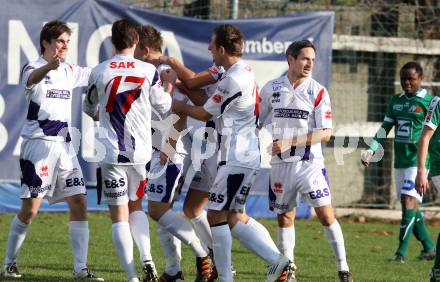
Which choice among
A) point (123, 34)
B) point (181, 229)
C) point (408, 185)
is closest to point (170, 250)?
point (181, 229)

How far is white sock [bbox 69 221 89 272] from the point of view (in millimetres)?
7738

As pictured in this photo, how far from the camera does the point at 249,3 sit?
1517 cm

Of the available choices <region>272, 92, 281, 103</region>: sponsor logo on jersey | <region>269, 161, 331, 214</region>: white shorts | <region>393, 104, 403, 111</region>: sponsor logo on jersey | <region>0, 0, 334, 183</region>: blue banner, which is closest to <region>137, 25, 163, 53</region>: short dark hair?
<region>272, 92, 281, 103</region>: sponsor logo on jersey

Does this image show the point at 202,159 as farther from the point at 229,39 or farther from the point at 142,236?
the point at 229,39

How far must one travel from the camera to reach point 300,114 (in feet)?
26.1

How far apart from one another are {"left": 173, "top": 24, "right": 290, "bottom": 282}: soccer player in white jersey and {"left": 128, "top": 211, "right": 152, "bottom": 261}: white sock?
2.30ft

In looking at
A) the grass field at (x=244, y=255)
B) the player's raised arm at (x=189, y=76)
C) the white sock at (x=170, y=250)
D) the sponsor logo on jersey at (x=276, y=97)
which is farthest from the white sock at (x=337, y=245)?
the player's raised arm at (x=189, y=76)

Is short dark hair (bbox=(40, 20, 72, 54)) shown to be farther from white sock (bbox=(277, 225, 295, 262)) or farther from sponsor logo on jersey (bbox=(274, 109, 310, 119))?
white sock (bbox=(277, 225, 295, 262))

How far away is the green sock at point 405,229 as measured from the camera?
10219mm

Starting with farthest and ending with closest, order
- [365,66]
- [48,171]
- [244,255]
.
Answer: [365,66] → [244,255] → [48,171]

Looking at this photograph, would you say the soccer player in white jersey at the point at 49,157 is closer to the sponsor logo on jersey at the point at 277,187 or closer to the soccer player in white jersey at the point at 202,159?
the soccer player in white jersey at the point at 202,159

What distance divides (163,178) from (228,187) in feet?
3.30

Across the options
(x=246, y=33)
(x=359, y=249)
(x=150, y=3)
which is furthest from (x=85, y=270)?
(x=150, y=3)

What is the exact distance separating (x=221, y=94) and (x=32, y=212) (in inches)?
81.6
